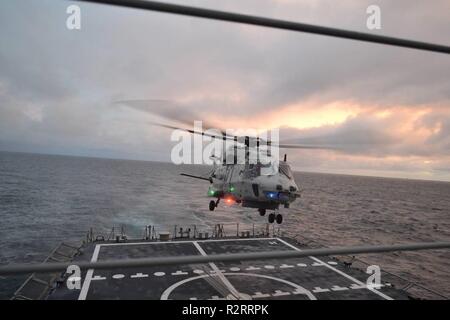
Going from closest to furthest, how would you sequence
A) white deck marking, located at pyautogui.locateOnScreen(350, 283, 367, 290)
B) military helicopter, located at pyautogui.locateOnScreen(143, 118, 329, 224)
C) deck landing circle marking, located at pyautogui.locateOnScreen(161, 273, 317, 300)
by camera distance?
1. military helicopter, located at pyautogui.locateOnScreen(143, 118, 329, 224)
2. deck landing circle marking, located at pyautogui.locateOnScreen(161, 273, 317, 300)
3. white deck marking, located at pyautogui.locateOnScreen(350, 283, 367, 290)

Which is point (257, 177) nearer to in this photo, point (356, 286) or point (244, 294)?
point (244, 294)

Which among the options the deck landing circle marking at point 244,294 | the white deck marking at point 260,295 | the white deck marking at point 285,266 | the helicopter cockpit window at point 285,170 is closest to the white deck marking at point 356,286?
A: the deck landing circle marking at point 244,294

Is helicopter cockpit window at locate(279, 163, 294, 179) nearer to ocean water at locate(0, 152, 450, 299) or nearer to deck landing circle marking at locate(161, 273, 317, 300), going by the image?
deck landing circle marking at locate(161, 273, 317, 300)

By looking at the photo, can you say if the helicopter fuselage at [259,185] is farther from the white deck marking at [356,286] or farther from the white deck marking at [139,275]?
the white deck marking at [356,286]

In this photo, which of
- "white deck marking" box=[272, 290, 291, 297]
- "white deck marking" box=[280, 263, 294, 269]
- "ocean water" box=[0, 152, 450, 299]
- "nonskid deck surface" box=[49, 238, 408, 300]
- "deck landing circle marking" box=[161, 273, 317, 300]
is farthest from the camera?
"ocean water" box=[0, 152, 450, 299]

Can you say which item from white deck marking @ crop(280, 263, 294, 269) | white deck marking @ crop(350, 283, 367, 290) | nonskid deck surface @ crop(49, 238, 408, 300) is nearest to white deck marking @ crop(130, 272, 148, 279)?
nonskid deck surface @ crop(49, 238, 408, 300)

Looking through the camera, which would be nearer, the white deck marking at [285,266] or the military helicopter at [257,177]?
the military helicopter at [257,177]

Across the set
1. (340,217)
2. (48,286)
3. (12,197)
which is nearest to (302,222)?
(340,217)

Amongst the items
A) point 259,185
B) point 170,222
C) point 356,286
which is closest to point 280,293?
point 356,286
